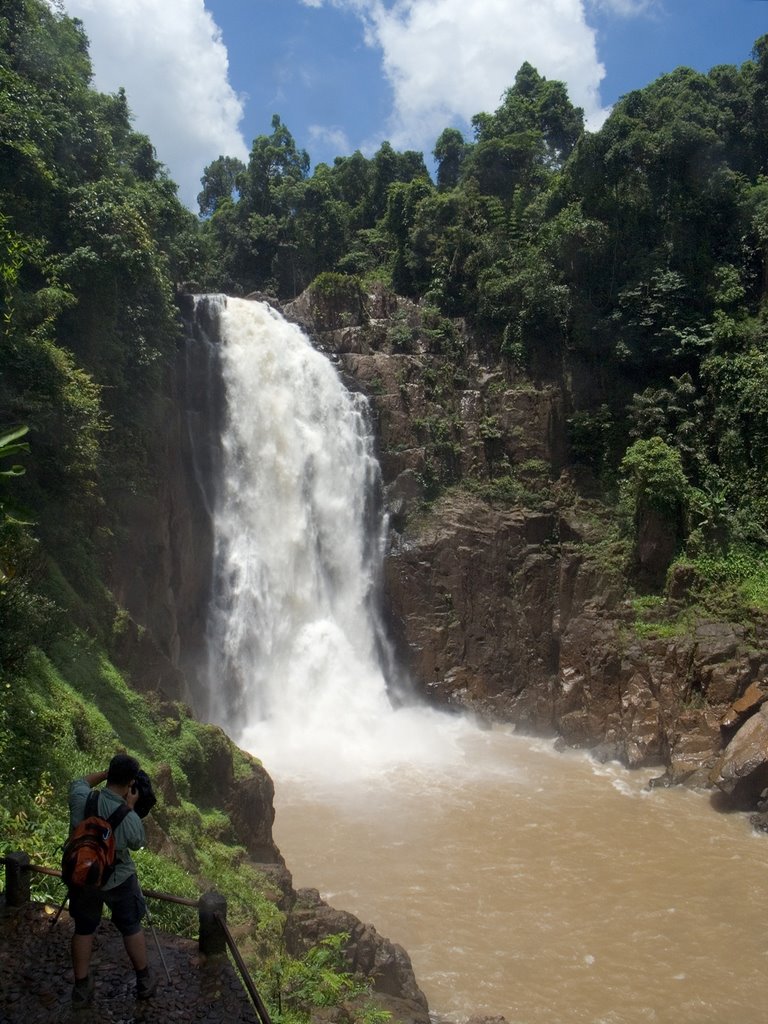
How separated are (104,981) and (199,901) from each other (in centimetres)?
88

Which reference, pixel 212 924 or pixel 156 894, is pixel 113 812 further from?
pixel 212 924

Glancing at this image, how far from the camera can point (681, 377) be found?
24.8 metres

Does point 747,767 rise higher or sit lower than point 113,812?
higher

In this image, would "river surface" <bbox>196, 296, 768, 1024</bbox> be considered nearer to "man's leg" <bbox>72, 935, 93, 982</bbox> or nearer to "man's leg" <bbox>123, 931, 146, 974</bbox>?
"man's leg" <bbox>123, 931, 146, 974</bbox>

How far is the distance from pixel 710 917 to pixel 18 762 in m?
11.5

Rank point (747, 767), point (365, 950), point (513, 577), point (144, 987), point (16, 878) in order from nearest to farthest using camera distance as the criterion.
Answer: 1. point (144, 987)
2. point (16, 878)
3. point (365, 950)
4. point (747, 767)
5. point (513, 577)

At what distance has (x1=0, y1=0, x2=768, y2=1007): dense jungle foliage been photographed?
11.4 meters

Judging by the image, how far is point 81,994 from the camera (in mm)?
5270

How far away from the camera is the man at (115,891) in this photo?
16.3 ft

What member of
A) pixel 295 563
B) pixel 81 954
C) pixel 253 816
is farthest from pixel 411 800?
pixel 81 954

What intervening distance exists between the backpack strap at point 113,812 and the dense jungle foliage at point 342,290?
2124 mm

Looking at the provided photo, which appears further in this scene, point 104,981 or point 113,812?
point 104,981

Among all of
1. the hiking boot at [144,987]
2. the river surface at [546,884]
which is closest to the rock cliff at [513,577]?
the river surface at [546,884]

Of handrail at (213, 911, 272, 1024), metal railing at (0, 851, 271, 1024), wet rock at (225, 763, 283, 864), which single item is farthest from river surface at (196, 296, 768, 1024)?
handrail at (213, 911, 272, 1024)
